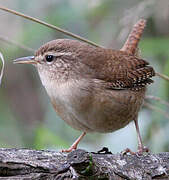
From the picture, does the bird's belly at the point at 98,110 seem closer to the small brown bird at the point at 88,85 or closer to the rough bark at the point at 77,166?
the small brown bird at the point at 88,85

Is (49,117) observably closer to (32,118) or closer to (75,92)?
(75,92)

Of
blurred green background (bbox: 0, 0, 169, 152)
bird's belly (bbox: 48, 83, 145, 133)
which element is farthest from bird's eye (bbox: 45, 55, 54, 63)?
blurred green background (bbox: 0, 0, 169, 152)

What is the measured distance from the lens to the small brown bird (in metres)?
2.96

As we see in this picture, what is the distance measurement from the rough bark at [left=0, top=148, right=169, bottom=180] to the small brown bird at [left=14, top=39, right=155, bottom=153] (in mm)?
542

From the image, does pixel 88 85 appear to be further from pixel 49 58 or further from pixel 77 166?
pixel 77 166

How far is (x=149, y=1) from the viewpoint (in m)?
3.25

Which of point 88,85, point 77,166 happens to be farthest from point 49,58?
point 77,166

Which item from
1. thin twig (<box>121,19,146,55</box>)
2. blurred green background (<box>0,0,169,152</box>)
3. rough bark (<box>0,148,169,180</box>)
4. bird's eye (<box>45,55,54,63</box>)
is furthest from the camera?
thin twig (<box>121,19,146,55</box>)

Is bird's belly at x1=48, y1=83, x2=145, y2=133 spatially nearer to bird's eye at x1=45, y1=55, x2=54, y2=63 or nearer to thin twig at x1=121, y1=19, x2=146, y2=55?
bird's eye at x1=45, y1=55, x2=54, y2=63

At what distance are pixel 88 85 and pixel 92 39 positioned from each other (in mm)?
1790

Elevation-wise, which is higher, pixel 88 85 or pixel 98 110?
pixel 88 85

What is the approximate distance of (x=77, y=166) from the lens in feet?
6.19

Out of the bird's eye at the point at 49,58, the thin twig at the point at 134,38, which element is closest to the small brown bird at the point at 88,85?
the bird's eye at the point at 49,58

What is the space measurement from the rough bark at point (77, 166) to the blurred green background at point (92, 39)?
720 mm
